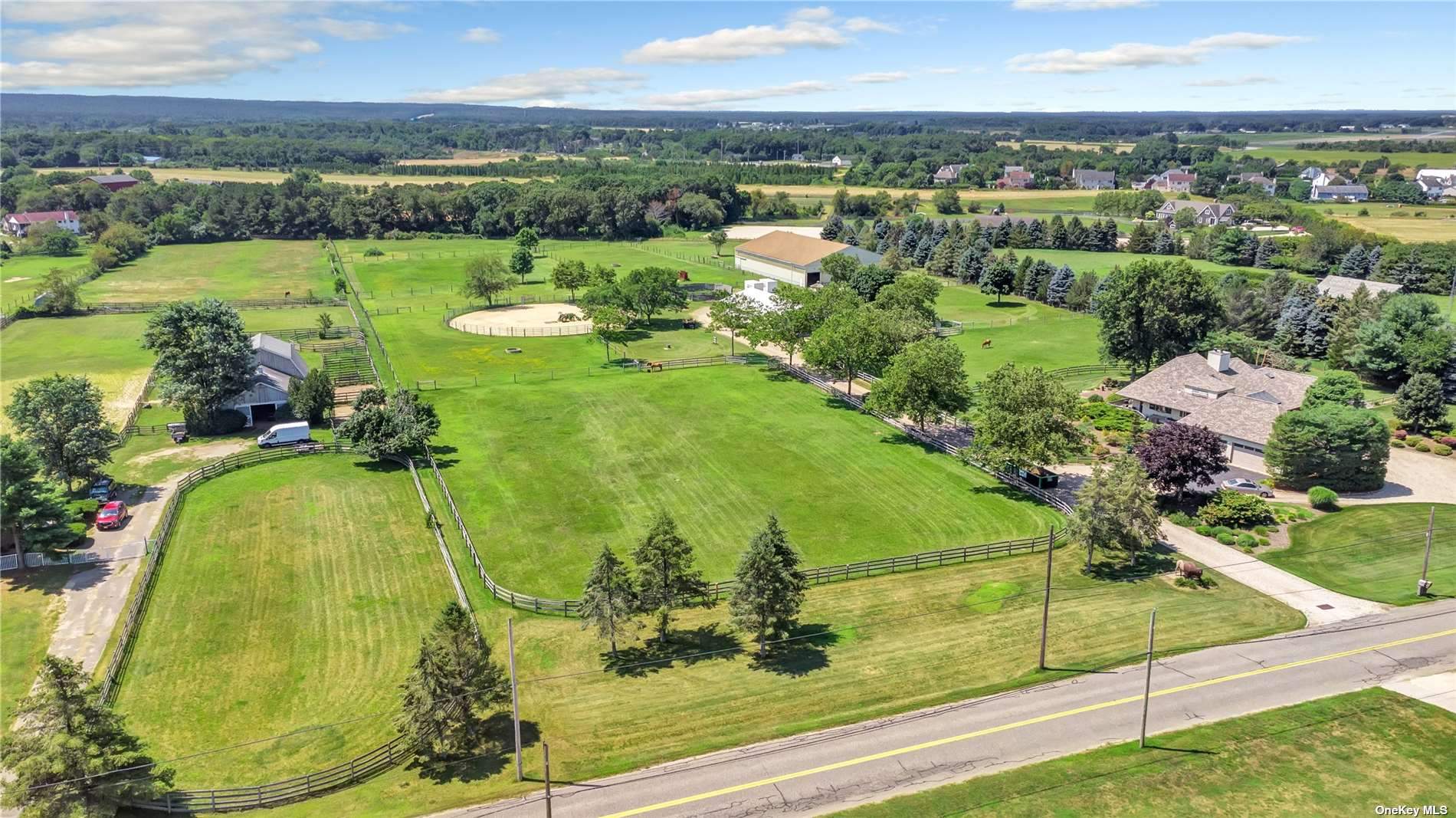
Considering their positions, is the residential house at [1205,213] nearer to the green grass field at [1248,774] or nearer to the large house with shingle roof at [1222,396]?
the large house with shingle roof at [1222,396]

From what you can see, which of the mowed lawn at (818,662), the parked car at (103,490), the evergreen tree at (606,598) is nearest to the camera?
the mowed lawn at (818,662)

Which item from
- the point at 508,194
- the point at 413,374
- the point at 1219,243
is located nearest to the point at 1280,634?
the point at 413,374

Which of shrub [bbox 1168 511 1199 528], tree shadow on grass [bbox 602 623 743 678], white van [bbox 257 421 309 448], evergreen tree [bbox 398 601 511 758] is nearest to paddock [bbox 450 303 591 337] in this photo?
white van [bbox 257 421 309 448]

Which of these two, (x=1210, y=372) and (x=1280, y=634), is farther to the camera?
(x=1210, y=372)

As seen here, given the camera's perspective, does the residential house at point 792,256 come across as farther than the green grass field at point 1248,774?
Yes

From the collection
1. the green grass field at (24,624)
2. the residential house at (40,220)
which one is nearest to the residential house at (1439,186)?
the green grass field at (24,624)

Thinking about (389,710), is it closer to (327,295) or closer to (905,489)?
(905,489)

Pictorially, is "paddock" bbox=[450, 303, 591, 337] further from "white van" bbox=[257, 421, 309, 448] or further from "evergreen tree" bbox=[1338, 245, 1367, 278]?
"evergreen tree" bbox=[1338, 245, 1367, 278]
